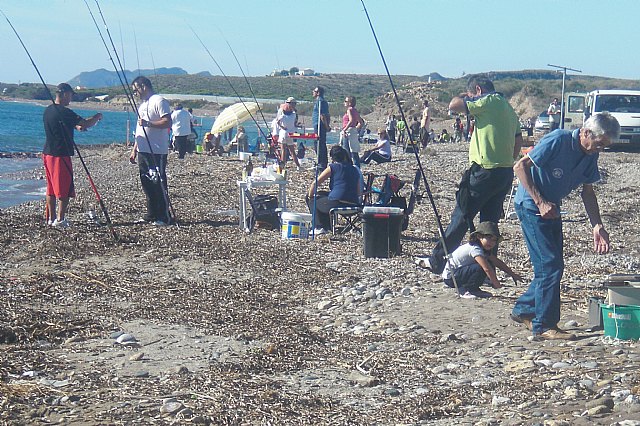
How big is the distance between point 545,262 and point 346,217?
5.52 metres

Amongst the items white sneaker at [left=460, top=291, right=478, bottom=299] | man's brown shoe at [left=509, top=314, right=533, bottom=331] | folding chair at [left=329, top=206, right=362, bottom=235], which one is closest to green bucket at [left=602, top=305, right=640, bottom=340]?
man's brown shoe at [left=509, top=314, right=533, bottom=331]

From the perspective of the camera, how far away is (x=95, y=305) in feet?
26.3

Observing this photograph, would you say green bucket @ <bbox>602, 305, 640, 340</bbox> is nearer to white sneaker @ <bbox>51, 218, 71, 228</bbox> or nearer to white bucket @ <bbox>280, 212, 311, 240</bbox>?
white bucket @ <bbox>280, 212, 311, 240</bbox>

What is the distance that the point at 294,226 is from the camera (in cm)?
1141

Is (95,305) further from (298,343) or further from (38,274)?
(298,343)

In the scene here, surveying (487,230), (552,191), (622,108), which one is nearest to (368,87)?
(622,108)

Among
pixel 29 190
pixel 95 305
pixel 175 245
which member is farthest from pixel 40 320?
pixel 29 190

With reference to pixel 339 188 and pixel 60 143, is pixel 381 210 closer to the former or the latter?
pixel 339 188

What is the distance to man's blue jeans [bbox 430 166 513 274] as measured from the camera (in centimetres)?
839

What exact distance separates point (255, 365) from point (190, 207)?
8463 millimetres

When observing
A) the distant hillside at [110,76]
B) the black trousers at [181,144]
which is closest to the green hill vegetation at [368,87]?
the distant hillside at [110,76]

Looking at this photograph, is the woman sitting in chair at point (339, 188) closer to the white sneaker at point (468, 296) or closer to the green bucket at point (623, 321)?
the white sneaker at point (468, 296)

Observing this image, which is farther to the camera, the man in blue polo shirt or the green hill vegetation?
the green hill vegetation

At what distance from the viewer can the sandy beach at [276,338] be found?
211 inches
